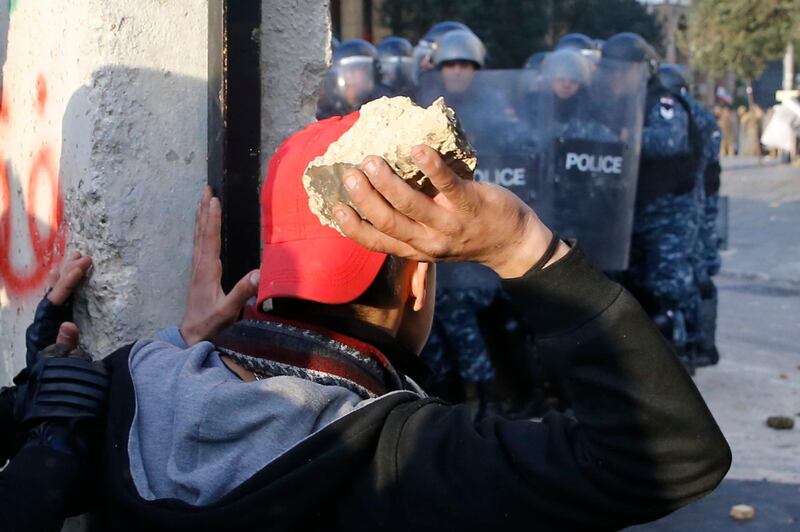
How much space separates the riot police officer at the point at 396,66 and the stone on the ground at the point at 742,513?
111 inches

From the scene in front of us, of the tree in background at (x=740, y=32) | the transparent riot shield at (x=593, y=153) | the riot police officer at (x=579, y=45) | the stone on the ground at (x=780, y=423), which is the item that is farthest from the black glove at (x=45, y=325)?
the tree in background at (x=740, y=32)

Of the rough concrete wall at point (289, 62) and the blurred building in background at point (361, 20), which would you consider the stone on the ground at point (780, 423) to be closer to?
the rough concrete wall at point (289, 62)

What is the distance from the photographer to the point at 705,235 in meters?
7.01

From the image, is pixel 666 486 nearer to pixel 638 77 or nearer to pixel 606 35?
pixel 638 77

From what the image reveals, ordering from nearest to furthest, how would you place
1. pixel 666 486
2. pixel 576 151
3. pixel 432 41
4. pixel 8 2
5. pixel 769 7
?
pixel 666 486 → pixel 8 2 → pixel 576 151 → pixel 432 41 → pixel 769 7

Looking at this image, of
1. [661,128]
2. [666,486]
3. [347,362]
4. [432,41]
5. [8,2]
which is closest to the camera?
[666,486]

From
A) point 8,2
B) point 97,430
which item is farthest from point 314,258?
point 8,2

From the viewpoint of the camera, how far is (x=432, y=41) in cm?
757

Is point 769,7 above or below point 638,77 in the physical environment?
above

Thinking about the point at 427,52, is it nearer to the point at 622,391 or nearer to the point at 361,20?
the point at 622,391

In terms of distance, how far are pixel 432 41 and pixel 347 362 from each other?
631cm

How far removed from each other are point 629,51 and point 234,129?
490 cm

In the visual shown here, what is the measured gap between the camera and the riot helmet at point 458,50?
650 centimetres

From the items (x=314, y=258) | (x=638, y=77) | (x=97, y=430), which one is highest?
(x=638, y=77)
